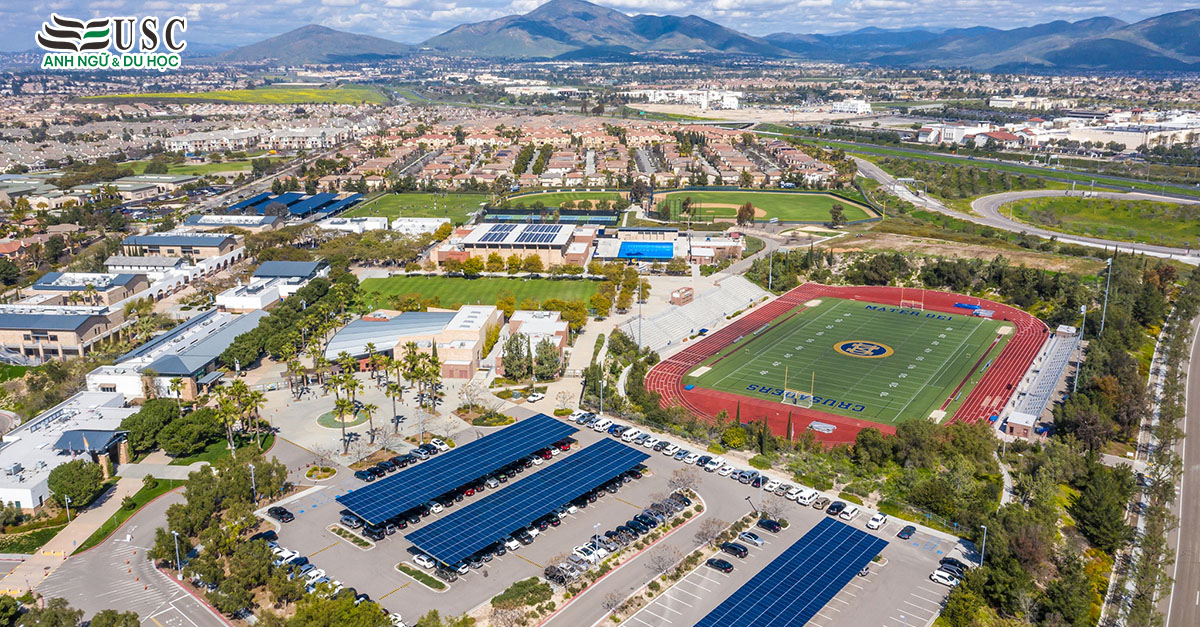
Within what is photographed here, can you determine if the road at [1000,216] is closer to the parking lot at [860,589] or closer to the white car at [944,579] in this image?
the parking lot at [860,589]

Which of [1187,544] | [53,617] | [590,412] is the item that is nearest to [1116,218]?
[1187,544]

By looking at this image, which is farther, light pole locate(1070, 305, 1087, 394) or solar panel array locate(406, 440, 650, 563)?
light pole locate(1070, 305, 1087, 394)

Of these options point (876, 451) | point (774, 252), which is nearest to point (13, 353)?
point (876, 451)

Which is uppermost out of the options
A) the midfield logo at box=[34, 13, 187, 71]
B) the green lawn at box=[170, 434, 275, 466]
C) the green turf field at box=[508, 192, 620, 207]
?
the midfield logo at box=[34, 13, 187, 71]

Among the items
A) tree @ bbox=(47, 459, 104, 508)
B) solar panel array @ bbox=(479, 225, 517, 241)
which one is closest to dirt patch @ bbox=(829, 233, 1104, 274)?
solar panel array @ bbox=(479, 225, 517, 241)

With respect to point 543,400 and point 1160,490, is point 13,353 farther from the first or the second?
point 1160,490

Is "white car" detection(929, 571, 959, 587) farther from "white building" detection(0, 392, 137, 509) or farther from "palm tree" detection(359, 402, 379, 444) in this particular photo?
"white building" detection(0, 392, 137, 509)

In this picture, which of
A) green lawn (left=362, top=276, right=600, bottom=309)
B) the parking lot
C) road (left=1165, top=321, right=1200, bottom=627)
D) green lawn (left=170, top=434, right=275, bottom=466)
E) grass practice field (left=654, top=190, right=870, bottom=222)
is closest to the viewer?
the parking lot
